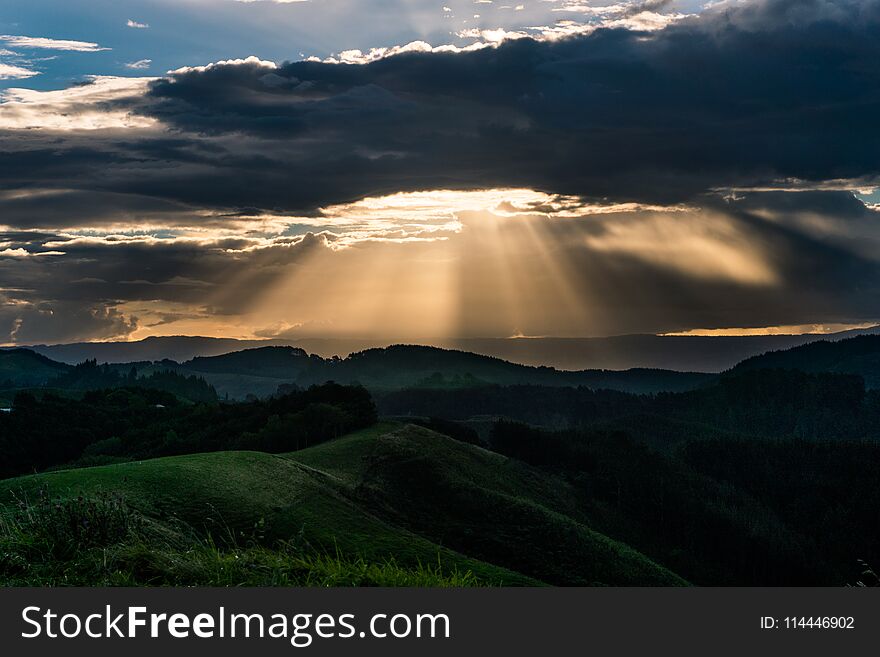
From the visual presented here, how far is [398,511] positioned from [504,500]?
51.2 feet

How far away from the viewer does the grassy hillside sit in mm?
44188

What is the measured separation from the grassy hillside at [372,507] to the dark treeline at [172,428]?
36.6 ft

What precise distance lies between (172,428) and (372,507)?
7441cm

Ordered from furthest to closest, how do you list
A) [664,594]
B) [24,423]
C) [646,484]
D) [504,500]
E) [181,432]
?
[646,484] → [181,432] → [24,423] → [504,500] → [664,594]

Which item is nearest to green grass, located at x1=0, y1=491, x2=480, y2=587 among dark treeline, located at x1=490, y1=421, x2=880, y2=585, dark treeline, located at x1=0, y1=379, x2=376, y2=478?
dark treeline, located at x1=0, y1=379, x2=376, y2=478

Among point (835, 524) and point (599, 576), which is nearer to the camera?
point (599, 576)

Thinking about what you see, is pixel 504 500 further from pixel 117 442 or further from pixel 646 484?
pixel 646 484

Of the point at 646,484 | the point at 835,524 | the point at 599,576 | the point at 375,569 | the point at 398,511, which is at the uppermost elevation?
the point at 375,569

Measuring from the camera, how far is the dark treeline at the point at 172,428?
116 metres

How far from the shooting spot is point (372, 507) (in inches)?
2798

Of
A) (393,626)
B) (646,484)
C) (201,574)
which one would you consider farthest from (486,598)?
(646,484)

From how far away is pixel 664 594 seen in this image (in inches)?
513

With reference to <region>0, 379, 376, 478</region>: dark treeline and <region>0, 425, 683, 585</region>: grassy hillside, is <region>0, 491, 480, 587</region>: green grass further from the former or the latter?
<region>0, 379, 376, 478</region>: dark treeline

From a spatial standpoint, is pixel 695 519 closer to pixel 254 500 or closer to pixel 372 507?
pixel 372 507
